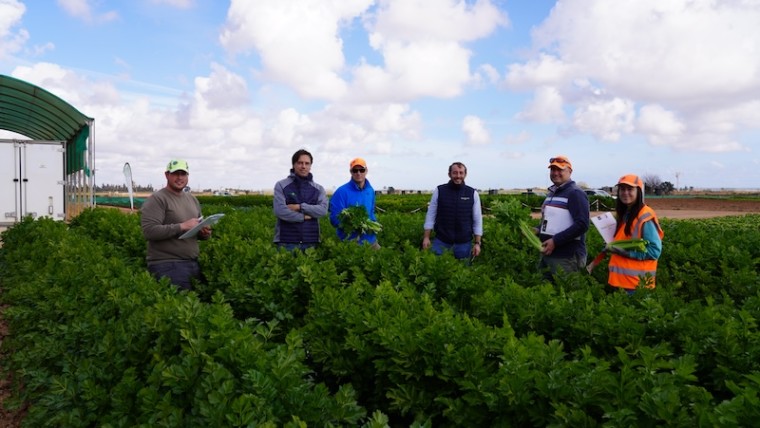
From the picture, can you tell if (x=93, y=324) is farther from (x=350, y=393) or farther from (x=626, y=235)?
(x=626, y=235)

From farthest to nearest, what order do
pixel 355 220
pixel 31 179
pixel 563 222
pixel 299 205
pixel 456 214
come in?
pixel 31 179
pixel 456 214
pixel 355 220
pixel 299 205
pixel 563 222

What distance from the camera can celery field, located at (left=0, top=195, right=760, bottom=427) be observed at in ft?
8.73

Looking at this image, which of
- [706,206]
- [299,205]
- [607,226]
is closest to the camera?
[607,226]

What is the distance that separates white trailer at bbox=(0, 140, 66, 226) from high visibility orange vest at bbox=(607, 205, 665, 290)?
15.7m

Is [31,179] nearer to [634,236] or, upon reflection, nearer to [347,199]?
[347,199]

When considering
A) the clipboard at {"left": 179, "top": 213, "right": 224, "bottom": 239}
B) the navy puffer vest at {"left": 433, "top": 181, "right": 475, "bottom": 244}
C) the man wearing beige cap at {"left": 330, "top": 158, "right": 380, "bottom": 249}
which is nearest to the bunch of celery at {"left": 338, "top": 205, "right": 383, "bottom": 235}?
the man wearing beige cap at {"left": 330, "top": 158, "right": 380, "bottom": 249}

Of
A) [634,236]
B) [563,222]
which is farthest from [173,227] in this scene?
[634,236]

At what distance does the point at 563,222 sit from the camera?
20.5ft

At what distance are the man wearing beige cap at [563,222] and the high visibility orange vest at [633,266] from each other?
1.78ft

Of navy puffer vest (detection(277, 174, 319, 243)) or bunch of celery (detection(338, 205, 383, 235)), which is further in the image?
bunch of celery (detection(338, 205, 383, 235))

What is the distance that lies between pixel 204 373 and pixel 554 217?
449 cm

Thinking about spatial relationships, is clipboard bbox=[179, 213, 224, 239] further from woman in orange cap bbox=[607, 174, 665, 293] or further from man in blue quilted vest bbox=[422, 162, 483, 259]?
woman in orange cap bbox=[607, 174, 665, 293]

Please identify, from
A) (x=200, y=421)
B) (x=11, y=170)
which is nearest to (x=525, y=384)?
(x=200, y=421)

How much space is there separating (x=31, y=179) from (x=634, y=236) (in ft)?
54.1
